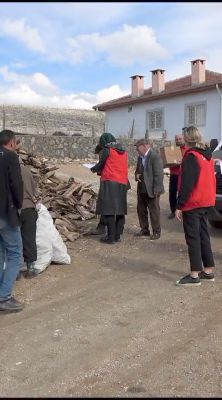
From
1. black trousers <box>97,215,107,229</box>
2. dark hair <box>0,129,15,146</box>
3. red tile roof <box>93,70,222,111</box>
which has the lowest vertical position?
black trousers <box>97,215,107,229</box>

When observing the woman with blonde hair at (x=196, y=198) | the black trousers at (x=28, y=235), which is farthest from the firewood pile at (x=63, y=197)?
the woman with blonde hair at (x=196, y=198)

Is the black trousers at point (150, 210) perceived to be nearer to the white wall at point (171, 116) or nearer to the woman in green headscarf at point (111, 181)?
the woman in green headscarf at point (111, 181)

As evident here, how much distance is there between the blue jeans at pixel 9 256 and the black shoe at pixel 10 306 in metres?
0.04

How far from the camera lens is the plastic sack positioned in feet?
22.2

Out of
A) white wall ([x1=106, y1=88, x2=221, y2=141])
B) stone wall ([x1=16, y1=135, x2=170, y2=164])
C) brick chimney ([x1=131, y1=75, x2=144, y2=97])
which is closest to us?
stone wall ([x1=16, y1=135, x2=170, y2=164])

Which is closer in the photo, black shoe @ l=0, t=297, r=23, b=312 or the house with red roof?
black shoe @ l=0, t=297, r=23, b=312

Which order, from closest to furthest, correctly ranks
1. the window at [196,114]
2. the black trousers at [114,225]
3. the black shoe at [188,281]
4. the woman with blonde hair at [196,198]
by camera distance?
the woman with blonde hair at [196,198]
the black shoe at [188,281]
the black trousers at [114,225]
the window at [196,114]

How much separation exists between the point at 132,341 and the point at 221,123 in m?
23.3

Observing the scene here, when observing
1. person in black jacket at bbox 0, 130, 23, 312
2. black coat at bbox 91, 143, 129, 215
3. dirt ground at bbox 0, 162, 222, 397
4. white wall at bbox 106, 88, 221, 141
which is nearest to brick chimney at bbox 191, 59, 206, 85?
white wall at bbox 106, 88, 221, 141

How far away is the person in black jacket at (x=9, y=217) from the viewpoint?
5.27 m

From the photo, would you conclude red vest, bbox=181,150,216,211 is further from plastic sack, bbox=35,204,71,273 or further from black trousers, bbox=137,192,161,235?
black trousers, bbox=137,192,161,235

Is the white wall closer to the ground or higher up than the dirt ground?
higher up

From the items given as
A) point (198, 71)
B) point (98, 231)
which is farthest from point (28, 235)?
point (198, 71)

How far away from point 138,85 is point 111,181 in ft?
84.6
